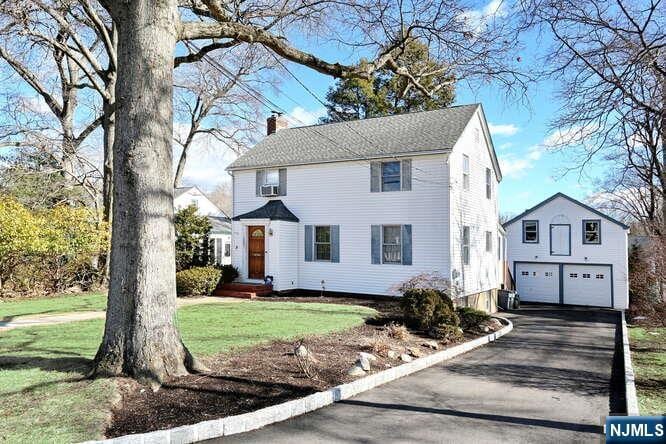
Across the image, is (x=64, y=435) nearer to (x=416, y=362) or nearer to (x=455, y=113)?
(x=416, y=362)

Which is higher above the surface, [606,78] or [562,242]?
[606,78]

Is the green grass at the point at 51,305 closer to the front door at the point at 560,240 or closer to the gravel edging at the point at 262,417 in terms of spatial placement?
the gravel edging at the point at 262,417

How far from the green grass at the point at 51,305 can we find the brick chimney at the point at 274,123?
12.1m

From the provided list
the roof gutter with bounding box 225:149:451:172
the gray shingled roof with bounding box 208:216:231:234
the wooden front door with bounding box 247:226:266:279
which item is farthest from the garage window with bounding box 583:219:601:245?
the gray shingled roof with bounding box 208:216:231:234

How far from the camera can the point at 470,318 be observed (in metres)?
12.4

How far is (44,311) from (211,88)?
58.2 ft

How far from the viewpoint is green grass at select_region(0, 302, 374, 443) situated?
445 centimetres

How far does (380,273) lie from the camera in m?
17.3

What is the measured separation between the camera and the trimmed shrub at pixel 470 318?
479 inches

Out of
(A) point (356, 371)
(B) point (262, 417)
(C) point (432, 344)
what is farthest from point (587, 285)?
(B) point (262, 417)

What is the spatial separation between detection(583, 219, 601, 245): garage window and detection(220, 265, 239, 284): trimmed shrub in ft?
68.4

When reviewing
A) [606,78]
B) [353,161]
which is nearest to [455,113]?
[353,161]

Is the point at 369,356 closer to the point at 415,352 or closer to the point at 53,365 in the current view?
the point at 415,352

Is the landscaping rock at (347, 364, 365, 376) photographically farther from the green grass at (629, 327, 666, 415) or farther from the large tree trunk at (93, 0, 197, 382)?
the green grass at (629, 327, 666, 415)
